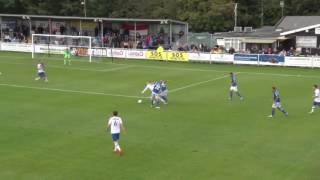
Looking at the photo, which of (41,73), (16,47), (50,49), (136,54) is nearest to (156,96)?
(41,73)

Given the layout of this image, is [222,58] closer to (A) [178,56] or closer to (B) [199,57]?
(B) [199,57]

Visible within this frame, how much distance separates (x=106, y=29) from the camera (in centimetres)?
7375

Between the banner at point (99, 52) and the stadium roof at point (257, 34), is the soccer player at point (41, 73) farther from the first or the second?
the stadium roof at point (257, 34)

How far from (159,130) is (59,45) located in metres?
41.9

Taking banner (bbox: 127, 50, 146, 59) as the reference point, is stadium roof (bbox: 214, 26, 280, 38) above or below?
above

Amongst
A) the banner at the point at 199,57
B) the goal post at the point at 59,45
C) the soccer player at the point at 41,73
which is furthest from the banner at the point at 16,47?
the soccer player at the point at 41,73

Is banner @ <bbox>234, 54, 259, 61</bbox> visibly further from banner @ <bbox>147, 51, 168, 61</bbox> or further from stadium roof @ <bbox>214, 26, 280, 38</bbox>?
banner @ <bbox>147, 51, 168, 61</bbox>

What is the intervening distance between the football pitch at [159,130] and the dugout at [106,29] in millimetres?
20985

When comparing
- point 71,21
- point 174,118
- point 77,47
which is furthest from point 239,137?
point 71,21

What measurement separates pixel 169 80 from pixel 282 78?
32.3 ft

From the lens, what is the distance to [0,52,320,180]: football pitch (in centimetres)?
2034

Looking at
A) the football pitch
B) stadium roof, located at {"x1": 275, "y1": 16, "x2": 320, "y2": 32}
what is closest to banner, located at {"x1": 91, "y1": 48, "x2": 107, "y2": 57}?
the football pitch

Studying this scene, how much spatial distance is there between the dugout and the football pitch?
21.0 m

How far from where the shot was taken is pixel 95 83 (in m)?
43.6
